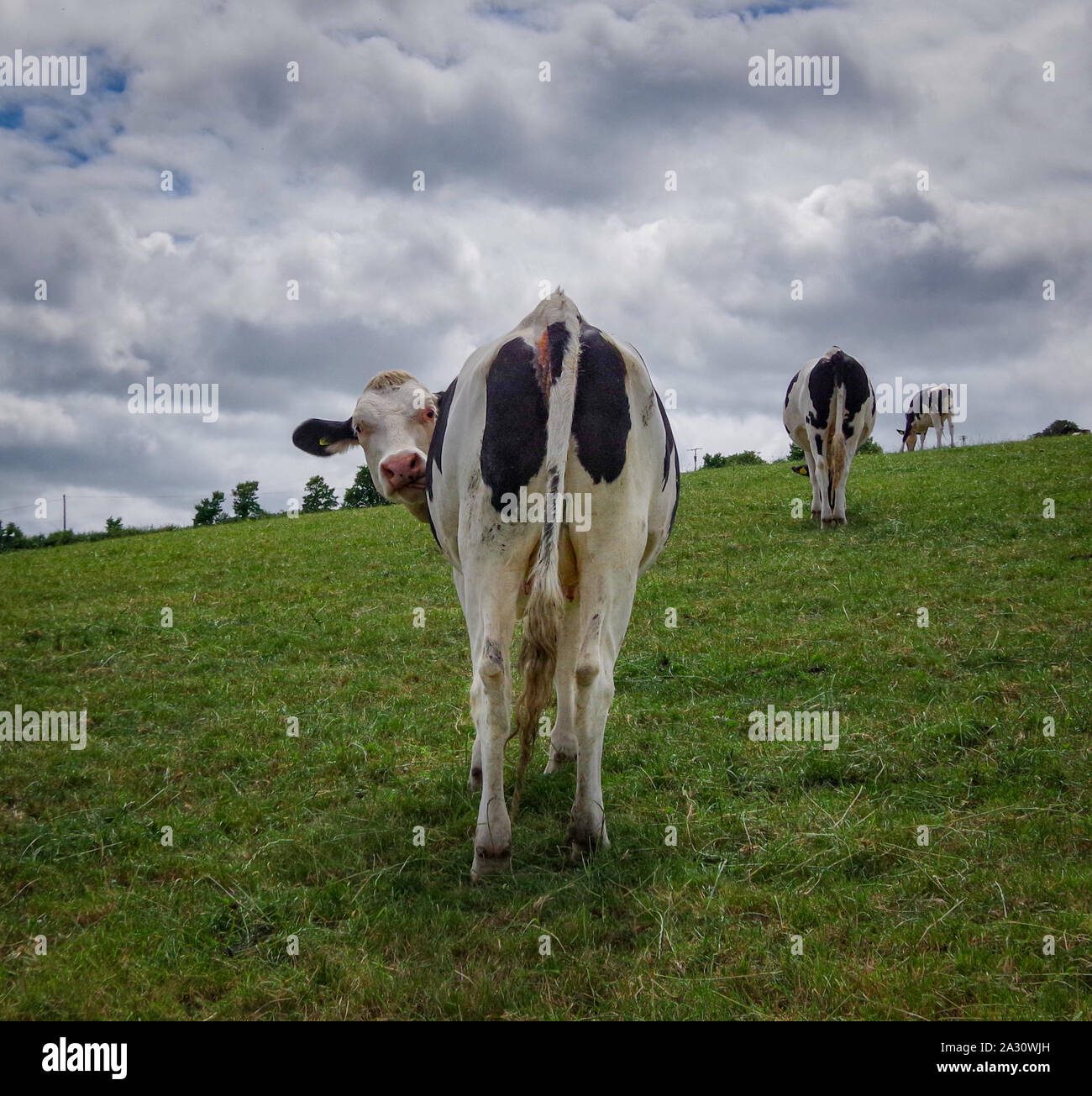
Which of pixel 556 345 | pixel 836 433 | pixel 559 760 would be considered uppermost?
pixel 836 433

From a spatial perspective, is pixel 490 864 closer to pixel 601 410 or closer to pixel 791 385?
pixel 601 410

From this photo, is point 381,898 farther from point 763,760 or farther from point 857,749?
point 857,749

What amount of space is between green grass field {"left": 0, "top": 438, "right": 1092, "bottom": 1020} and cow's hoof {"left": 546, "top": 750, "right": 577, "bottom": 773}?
0.19 meters

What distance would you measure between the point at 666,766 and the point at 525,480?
281 centimetres

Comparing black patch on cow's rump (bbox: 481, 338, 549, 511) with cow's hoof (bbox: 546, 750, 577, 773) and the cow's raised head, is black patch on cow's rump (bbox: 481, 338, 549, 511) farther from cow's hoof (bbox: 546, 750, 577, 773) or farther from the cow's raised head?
cow's hoof (bbox: 546, 750, 577, 773)

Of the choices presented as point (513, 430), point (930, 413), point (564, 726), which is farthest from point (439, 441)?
point (930, 413)

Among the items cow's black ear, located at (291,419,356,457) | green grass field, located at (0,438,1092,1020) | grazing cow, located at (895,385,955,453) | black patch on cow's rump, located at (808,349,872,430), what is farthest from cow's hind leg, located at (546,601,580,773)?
grazing cow, located at (895,385,955,453)

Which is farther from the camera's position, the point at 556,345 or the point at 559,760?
the point at 559,760

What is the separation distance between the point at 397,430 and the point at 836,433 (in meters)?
10.8

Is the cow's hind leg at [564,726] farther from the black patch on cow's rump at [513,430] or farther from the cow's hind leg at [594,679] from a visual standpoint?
the black patch on cow's rump at [513,430]

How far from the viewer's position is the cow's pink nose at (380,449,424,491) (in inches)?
263

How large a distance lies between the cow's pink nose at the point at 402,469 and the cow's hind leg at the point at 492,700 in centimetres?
200

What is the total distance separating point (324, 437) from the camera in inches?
302

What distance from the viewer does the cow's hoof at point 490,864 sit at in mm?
4840
